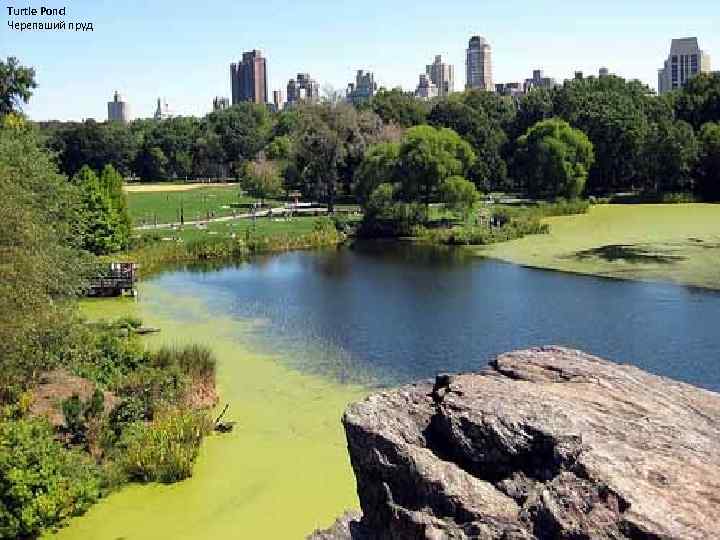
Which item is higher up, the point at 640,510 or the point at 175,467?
the point at 640,510

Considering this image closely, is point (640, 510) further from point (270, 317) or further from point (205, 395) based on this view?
point (270, 317)

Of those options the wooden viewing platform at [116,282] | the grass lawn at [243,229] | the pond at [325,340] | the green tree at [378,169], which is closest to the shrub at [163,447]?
the pond at [325,340]

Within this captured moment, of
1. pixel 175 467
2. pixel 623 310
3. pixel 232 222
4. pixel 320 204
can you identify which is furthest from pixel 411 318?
pixel 320 204

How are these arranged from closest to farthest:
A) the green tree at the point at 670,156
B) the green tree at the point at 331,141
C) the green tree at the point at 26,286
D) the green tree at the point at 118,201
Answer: the green tree at the point at 26,286
the green tree at the point at 118,201
the green tree at the point at 331,141
the green tree at the point at 670,156

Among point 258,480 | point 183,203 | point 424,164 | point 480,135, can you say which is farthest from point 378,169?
point 258,480

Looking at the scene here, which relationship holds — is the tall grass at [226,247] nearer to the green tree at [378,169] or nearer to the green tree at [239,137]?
the green tree at [378,169]

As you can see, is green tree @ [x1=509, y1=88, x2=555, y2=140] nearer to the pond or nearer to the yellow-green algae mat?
the pond

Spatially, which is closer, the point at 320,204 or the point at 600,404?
the point at 600,404
